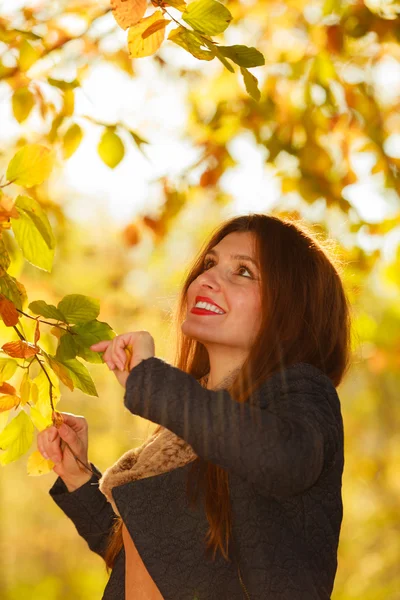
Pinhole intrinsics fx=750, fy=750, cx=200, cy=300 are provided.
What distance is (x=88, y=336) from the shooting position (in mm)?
1529

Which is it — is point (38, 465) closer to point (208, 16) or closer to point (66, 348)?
point (66, 348)

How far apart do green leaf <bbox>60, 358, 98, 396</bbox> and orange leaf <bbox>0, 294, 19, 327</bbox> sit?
18 centimetres

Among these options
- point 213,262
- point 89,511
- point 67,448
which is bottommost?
point 89,511

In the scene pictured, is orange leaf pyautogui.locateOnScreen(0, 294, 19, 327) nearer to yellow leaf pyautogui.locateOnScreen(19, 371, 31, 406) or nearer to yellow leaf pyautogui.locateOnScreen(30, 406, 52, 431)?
yellow leaf pyautogui.locateOnScreen(19, 371, 31, 406)

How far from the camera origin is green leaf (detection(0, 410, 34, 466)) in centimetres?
158

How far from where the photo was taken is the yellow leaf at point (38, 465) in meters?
1.84

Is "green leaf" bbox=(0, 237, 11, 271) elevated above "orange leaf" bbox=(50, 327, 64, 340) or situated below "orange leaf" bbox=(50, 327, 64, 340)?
above

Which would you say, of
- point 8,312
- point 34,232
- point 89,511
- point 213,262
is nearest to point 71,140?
point 213,262

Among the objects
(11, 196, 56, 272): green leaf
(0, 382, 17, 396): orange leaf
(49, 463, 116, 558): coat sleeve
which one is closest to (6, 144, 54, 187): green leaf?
(11, 196, 56, 272): green leaf

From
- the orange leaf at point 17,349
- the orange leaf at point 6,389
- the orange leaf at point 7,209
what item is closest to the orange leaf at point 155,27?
the orange leaf at point 7,209

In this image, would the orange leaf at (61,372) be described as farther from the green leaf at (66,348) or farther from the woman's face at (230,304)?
the woman's face at (230,304)

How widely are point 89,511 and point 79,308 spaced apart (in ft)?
2.89

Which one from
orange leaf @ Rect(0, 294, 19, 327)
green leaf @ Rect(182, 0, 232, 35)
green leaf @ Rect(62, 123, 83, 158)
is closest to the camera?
green leaf @ Rect(182, 0, 232, 35)

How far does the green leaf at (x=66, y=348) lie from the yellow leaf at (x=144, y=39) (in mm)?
569
